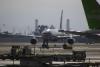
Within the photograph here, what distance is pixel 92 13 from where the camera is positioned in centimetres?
6125

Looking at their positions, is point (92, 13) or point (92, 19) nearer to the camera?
point (92, 19)

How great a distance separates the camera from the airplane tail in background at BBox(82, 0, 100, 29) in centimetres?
6003

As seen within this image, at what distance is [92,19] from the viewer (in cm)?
6088

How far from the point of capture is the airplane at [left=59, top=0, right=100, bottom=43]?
57316 mm

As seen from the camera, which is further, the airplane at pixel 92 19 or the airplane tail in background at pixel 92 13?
the airplane tail in background at pixel 92 13

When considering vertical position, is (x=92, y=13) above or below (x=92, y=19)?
above

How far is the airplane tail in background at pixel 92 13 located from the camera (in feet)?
197

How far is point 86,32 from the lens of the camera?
5706 centimetres

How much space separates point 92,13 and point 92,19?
111cm

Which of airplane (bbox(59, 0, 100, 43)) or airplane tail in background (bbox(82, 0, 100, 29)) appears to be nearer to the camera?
airplane (bbox(59, 0, 100, 43))

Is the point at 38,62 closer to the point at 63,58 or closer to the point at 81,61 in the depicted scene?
the point at 63,58

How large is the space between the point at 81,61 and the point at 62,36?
7231 centimetres

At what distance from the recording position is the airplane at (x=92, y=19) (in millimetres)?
57316

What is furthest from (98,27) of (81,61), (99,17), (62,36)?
(62,36)
